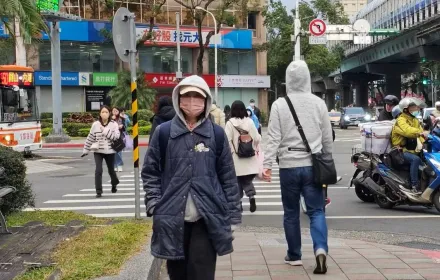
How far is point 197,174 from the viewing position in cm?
395

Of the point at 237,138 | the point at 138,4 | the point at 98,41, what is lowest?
the point at 237,138

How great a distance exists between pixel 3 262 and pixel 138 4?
1678 inches

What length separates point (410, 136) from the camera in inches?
369

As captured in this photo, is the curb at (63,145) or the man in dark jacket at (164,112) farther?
the curb at (63,145)

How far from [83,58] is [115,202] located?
36.1 meters

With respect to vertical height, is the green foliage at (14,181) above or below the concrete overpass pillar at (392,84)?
below

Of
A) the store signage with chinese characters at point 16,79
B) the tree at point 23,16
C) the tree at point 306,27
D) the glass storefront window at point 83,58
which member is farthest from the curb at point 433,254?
the tree at point 306,27

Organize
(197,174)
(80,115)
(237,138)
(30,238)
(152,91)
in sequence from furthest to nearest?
(152,91) → (80,115) → (237,138) → (30,238) → (197,174)

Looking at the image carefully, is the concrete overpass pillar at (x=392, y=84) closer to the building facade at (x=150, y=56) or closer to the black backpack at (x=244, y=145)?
the building facade at (x=150, y=56)

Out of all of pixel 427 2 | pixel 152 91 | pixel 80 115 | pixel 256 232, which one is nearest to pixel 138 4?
pixel 152 91

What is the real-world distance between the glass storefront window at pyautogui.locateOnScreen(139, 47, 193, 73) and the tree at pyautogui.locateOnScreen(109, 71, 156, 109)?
669 centimetres

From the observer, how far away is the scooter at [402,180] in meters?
9.39

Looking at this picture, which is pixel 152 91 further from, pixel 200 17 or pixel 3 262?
pixel 3 262

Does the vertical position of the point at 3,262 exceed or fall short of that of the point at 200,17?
it falls short
